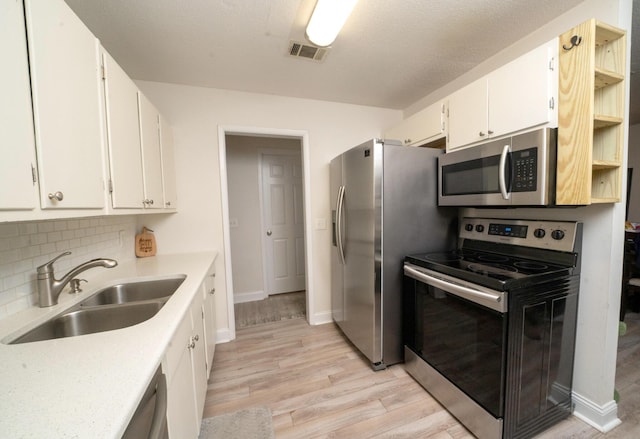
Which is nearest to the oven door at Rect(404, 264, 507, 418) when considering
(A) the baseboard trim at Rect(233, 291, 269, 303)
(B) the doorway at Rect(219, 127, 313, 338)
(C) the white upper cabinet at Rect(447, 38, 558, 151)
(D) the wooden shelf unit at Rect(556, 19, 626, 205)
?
(D) the wooden shelf unit at Rect(556, 19, 626, 205)

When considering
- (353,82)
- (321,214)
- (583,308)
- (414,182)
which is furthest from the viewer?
(321,214)

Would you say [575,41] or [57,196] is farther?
[575,41]

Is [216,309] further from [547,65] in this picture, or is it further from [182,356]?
[547,65]

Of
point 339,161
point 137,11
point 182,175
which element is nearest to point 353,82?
point 339,161

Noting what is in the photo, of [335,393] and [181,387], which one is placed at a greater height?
[181,387]

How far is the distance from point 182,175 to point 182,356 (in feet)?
5.62

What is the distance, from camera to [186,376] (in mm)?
1105

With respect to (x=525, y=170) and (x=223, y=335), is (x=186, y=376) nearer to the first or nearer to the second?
(x=223, y=335)

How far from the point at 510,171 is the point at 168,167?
95.7 inches

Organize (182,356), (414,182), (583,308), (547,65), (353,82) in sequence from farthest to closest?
1. (353,82)
2. (414,182)
3. (583,308)
4. (547,65)
5. (182,356)

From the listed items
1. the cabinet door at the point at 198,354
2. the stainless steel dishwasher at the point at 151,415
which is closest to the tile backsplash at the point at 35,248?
the cabinet door at the point at 198,354

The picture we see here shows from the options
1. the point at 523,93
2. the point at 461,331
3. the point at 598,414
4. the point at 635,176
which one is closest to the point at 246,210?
the point at 461,331

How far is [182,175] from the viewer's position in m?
2.26

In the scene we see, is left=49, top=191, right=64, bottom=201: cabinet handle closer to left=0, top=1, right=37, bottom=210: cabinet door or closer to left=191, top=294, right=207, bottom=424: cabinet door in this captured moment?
left=0, top=1, right=37, bottom=210: cabinet door
